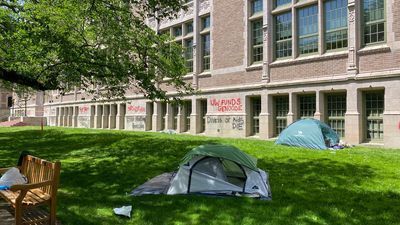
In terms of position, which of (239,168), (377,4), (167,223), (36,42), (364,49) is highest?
(377,4)

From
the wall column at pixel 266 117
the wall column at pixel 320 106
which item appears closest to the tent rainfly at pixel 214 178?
the wall column at pixel 320 106

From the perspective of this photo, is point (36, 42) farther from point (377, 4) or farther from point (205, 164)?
point (377, 4)

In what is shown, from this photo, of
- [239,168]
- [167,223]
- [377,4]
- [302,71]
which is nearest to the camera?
[167,223]

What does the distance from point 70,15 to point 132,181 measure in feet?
22.4

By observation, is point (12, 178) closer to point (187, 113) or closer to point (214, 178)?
point (214, 178)

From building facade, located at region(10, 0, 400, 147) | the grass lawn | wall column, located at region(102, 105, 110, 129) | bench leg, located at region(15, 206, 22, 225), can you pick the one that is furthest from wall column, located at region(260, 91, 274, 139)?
wall column, located at region(102, 105, 110, 129)

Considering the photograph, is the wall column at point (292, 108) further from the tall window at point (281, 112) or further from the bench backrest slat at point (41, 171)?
the bench backrest slat at point (41, 171)

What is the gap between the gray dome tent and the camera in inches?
334

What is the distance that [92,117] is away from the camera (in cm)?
4372

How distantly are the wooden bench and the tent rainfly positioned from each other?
7.56ft

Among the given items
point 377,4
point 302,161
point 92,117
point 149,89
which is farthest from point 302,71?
point 92,117

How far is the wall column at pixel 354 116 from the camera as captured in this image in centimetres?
1827

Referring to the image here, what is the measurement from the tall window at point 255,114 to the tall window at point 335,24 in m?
5.83

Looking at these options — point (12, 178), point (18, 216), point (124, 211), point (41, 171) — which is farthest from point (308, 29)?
point (18, 216)
